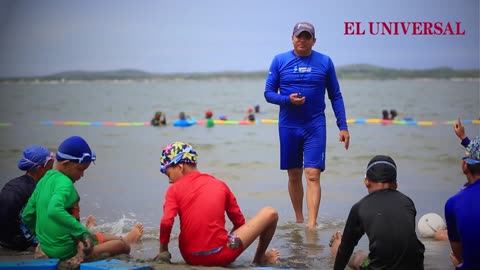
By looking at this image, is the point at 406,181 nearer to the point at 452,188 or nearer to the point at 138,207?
the point at 452,188

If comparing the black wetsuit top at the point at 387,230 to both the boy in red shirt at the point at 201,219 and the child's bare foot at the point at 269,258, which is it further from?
the child's bare foot at the point at 269,258

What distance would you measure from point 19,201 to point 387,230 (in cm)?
282

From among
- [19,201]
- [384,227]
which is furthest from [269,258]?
[19,201]

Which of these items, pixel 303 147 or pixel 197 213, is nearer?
pixel 197 213

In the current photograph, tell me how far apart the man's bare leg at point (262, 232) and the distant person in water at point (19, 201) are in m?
1.72

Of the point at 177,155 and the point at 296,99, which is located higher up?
the point at 296,99

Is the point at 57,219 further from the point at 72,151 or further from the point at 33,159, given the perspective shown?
the point at 33,159

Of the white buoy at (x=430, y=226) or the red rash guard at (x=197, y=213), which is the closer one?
the red rash guard at (x=197, y=213)

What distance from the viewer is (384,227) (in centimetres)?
417

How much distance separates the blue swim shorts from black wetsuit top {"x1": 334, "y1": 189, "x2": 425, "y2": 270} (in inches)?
93.8

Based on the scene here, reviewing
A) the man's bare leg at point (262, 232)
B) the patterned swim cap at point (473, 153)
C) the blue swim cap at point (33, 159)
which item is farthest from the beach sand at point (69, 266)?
the patterned swim cap at point (473, 153)

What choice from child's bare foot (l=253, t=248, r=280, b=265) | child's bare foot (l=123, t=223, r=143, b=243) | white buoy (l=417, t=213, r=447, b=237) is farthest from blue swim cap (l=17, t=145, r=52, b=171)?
white buoy (l=417, t=213, r=447, b=237)

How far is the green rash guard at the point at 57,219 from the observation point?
4703 millimetres

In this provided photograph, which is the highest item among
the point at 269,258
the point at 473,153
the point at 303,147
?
the point at 473,153
